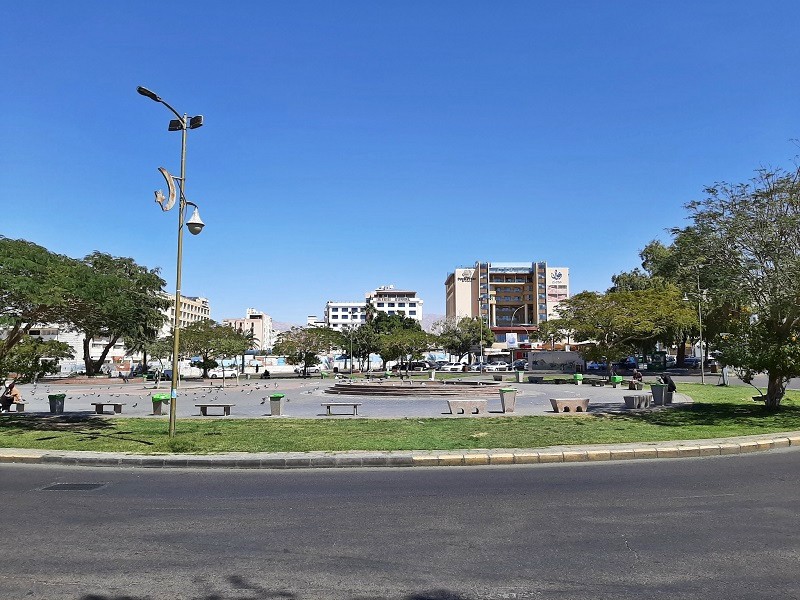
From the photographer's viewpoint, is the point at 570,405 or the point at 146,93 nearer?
the point at 146,93

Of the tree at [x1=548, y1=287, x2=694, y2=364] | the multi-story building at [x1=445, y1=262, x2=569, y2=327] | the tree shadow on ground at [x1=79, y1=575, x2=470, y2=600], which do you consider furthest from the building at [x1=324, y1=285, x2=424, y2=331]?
the tree shadow on ground at [x1=79, y1=575, x2=470, y2=600]

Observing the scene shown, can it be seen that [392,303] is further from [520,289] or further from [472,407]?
[472,407]

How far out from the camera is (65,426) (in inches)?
680

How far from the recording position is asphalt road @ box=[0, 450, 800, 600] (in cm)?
487

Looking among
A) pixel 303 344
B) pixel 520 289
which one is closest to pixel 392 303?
pixel 520 289

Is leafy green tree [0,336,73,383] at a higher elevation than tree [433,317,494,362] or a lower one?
lower

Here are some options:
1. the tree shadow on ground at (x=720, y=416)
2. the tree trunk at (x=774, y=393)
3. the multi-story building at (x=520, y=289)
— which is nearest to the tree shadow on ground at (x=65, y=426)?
the tree shadow on ground at (x=720, y=416)

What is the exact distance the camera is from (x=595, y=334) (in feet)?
139

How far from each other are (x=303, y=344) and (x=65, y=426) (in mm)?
41382

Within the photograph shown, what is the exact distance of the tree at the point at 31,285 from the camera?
14164 millimetres

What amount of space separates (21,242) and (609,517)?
1671 centimetres

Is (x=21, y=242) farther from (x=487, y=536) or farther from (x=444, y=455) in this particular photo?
(x=487, y=536)

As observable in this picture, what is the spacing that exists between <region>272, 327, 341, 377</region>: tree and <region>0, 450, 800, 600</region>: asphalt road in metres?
48.6

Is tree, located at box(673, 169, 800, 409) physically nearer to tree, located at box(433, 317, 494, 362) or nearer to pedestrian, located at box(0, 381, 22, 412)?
pedestrian, located at box(0, 381, 22, 412)
